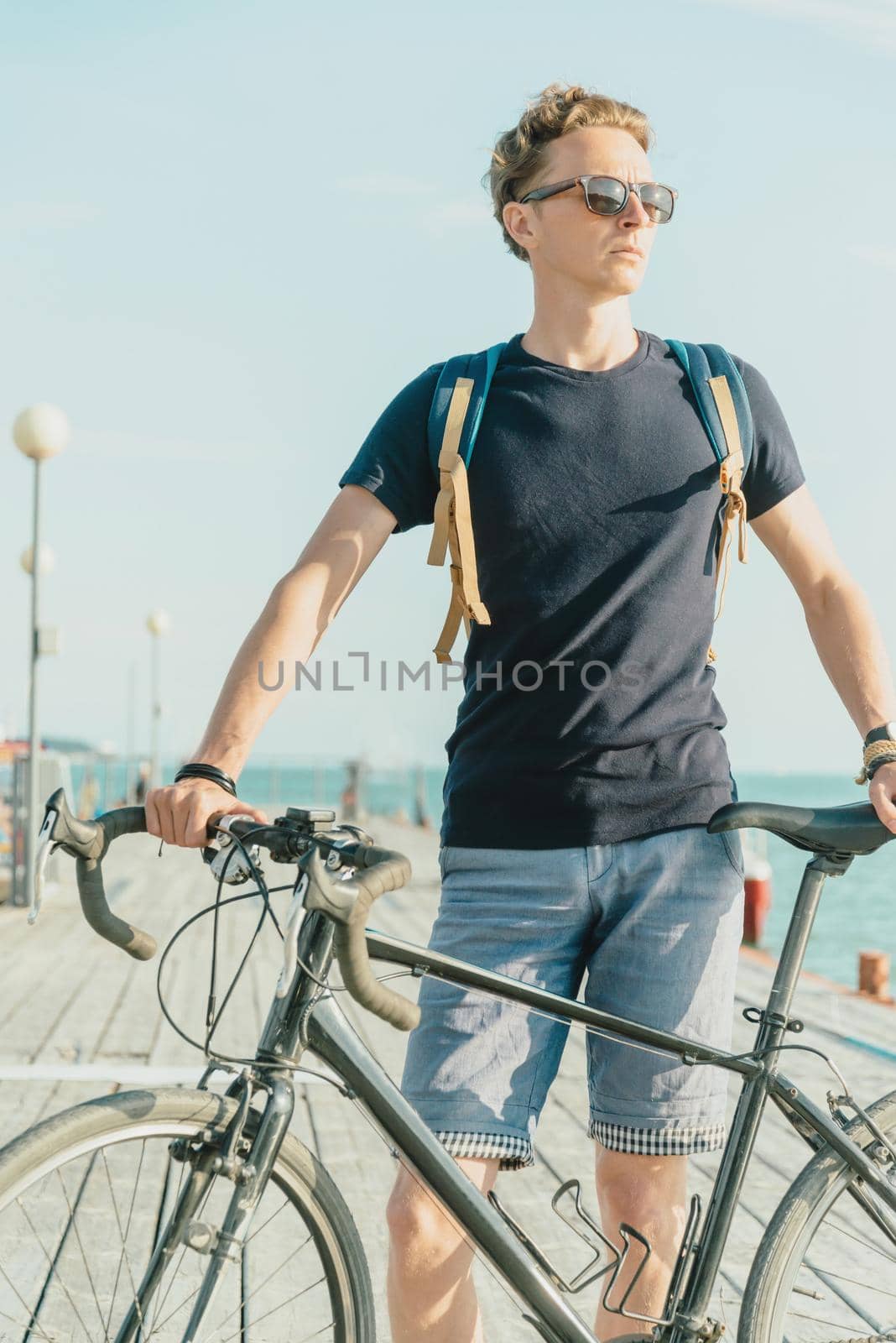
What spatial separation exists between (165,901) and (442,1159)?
9.00m

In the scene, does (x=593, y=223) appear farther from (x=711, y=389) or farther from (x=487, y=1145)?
(x=487, y=1145)

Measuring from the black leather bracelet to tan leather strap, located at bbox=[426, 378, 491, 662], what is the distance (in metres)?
0.41

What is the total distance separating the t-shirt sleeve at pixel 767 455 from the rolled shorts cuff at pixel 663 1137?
35.1 inches

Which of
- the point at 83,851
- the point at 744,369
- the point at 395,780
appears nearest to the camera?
the point at 83,851

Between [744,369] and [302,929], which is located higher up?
[744,369]

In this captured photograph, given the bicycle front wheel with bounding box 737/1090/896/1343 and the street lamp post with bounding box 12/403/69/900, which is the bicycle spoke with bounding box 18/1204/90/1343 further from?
the street lamp post with bounding box 12/403/69/900

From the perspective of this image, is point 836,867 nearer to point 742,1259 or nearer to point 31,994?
point 742,1259

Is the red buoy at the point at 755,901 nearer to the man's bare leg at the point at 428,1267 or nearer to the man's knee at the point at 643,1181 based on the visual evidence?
the man's knee at the point at 643,1181

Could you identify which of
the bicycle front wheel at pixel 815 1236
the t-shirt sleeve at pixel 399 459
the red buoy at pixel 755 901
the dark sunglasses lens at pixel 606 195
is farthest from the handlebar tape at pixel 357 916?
the red buoy at pixel 755 901

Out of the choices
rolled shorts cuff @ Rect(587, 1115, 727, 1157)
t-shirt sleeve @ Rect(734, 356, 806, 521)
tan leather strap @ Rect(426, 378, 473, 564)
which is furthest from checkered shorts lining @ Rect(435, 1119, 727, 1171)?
t-shirt sleeve @ Rect(734, 356, 806, 521)

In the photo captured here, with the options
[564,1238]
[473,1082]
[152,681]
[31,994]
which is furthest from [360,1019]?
[152,681]

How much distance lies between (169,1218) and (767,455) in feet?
4.28

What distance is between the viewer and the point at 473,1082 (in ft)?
6.34

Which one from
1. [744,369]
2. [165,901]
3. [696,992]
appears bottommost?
[165,901]
